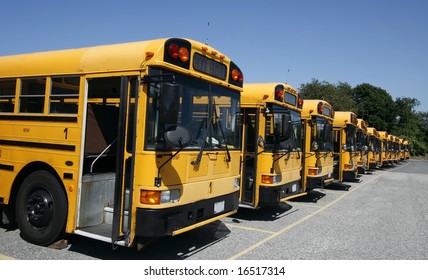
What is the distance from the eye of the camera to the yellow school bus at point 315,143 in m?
9.85

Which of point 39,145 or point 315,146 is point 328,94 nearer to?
point 315,146

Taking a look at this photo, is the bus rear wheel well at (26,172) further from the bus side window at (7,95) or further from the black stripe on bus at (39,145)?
the bus side window at (7,95)

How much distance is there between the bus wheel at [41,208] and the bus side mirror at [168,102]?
76.8 inches

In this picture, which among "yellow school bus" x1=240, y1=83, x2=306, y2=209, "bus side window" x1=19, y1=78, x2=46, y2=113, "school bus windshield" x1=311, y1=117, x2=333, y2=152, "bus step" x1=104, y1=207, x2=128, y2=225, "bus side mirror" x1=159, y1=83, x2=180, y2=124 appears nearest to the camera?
"bus side mirror" x1=159, y1=83, x2=180, y2=124

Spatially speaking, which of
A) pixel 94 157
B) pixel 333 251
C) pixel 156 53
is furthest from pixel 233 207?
pixel 156 53

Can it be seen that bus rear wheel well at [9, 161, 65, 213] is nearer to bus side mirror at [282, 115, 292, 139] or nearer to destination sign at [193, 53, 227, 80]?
destination sign at [193, 53, 227, 80]

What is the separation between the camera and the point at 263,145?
721cm

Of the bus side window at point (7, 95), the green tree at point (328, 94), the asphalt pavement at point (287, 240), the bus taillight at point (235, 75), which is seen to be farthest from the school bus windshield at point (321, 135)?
the green tree at point (328, 94)

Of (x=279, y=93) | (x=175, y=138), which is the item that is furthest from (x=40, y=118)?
(x=279, y=93)

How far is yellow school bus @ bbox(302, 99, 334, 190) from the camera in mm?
9852

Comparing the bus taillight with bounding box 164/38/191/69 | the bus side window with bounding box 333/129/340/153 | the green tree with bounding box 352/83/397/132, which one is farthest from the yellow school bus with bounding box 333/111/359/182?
the green tree with bounding box 352/83/397/132

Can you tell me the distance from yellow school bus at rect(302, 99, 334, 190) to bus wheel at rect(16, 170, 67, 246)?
672 cm

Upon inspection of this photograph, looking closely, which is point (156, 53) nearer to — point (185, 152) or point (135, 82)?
point (135, 82)

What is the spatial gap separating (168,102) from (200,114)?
3.27 ft
